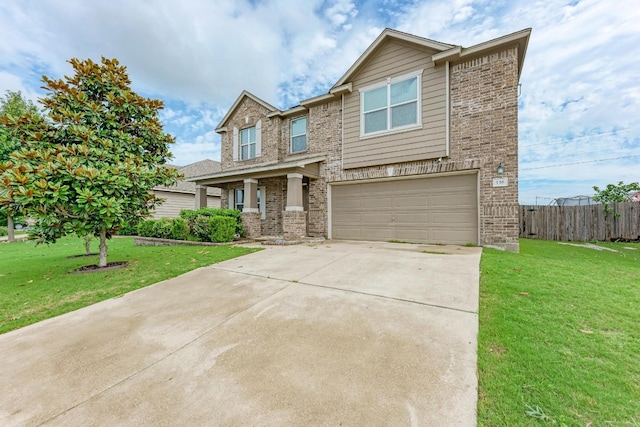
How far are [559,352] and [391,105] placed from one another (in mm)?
8592

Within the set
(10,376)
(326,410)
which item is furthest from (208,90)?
(326,410)

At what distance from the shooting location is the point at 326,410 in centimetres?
173

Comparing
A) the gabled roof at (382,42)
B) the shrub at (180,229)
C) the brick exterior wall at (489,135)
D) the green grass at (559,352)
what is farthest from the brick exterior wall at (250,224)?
the green grass at (559,352)

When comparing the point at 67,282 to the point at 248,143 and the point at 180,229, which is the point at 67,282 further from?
the point at 248,143

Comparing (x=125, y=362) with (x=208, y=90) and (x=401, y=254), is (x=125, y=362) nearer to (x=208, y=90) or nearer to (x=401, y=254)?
(x=401, y=254)

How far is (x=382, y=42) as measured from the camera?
9.17 metres

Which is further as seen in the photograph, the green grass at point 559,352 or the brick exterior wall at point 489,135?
the brick exterior wall at point 489,135

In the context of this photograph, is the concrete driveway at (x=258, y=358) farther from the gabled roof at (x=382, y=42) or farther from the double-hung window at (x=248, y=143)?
the double-hung window at (x=248, y=143)

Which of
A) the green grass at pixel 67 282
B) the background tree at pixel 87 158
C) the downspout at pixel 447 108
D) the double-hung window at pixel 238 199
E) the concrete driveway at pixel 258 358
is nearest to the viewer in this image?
the concrete driveway at pixel 258 358

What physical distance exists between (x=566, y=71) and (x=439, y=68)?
33.8 feet

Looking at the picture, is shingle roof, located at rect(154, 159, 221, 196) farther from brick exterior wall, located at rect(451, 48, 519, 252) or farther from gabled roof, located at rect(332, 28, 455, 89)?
brick exterior wall, located at rect(451, 48, 519, 252)

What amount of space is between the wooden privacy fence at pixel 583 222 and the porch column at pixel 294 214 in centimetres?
1022

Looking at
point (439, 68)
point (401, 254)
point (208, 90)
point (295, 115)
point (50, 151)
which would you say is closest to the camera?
point (50, 151)

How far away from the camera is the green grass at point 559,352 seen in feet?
5.32
